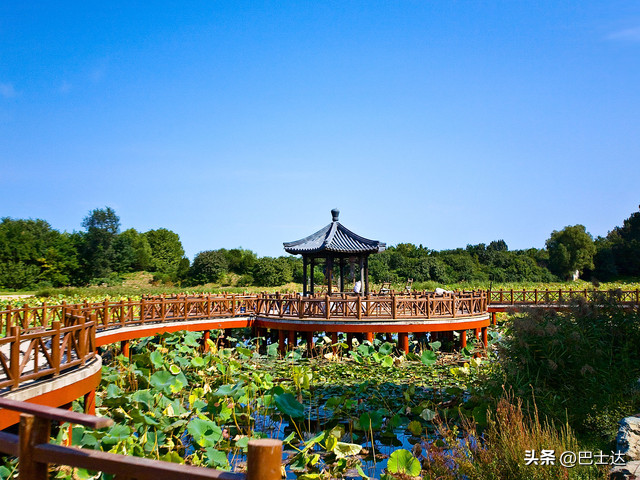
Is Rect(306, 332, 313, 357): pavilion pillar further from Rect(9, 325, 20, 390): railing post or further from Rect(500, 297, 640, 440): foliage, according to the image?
Rect(9, 325, 20, 390): railing post

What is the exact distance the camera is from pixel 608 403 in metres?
8.21

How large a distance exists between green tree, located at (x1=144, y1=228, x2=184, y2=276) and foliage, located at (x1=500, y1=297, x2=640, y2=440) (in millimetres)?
64477

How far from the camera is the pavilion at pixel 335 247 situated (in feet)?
64.1

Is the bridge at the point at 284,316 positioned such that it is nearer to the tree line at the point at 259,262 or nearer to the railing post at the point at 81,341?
the railing post at the point at 81,341

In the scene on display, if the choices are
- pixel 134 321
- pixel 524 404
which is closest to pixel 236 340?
pixel 134 321

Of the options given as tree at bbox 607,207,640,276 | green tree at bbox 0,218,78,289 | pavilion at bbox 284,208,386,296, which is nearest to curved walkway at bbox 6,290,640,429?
pavilion at bbox 284,208,386,296

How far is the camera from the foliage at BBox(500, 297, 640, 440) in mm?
8250

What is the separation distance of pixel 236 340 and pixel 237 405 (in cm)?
922

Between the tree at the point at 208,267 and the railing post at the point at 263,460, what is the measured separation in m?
47.3

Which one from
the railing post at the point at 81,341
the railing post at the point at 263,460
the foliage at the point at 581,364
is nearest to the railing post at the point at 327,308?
the foliage at the point at 581,364

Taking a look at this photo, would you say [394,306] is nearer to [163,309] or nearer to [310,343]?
[310,343]

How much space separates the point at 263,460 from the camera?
2332 mm

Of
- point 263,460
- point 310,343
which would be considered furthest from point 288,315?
point 263,460

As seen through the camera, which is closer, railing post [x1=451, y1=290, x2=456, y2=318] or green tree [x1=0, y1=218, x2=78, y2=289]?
railing post [x1=451, y1=290, x2=456, y2=318]
